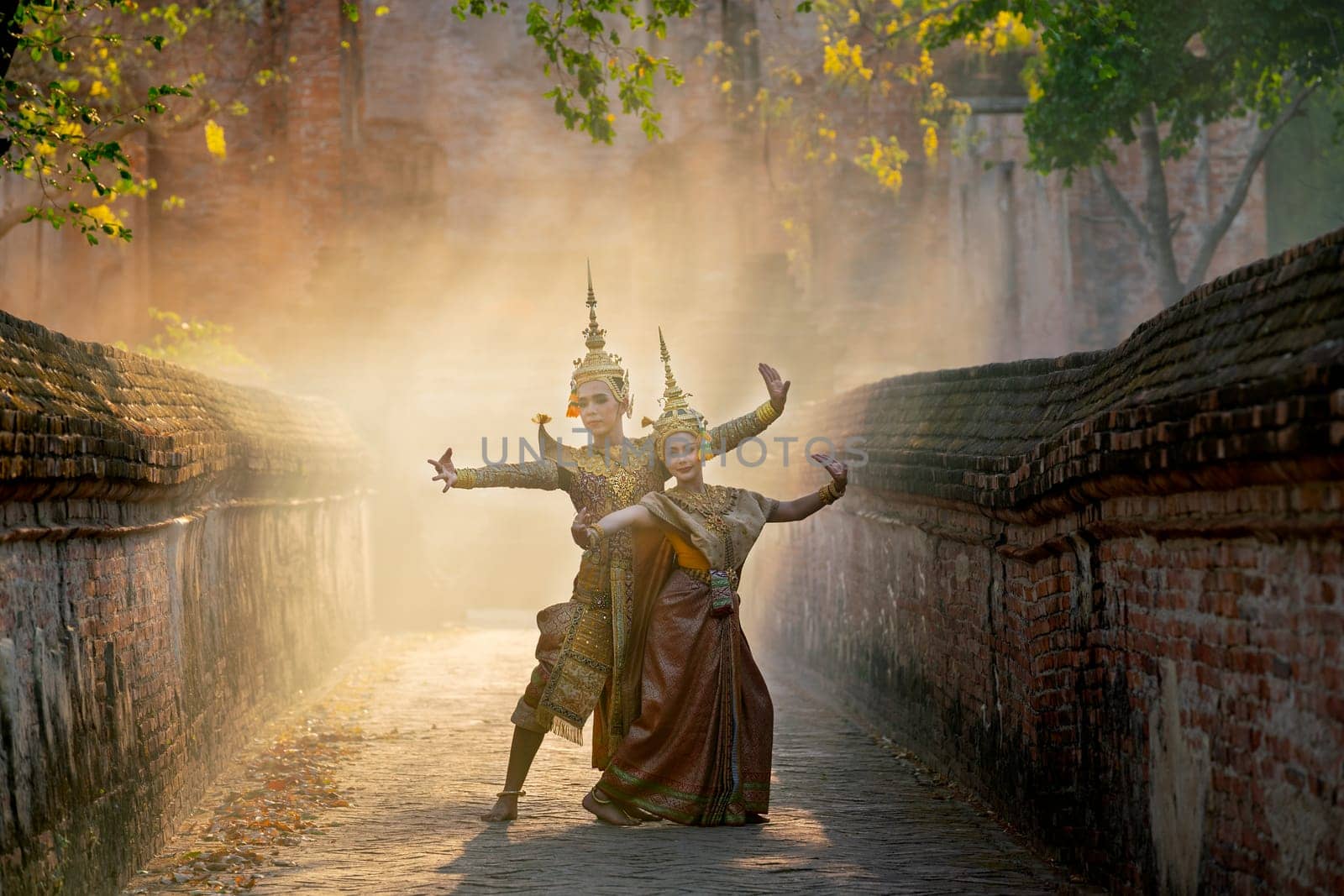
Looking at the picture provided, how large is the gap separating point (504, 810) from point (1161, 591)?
3.37 m

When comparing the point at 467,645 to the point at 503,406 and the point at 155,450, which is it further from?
the point at 155,450

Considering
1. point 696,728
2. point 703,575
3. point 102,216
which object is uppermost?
point 102,216

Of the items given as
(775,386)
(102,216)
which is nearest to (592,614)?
(775,386)

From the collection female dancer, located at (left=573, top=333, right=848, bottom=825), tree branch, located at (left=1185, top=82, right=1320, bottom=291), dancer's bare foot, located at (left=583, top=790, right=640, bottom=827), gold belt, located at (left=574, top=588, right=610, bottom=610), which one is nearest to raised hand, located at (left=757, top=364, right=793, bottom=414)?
female dancer, located at (left=573, top=333, right=848, bottom=825)

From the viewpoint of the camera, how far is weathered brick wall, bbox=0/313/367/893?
5227 mm

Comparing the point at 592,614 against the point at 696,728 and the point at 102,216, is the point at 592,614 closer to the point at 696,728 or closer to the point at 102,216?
the point at 696,728

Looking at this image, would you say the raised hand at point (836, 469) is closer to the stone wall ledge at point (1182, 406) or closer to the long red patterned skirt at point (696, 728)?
the stone wall ledge at point (1182, 406)

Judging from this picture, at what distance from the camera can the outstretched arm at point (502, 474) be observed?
7.74 meters

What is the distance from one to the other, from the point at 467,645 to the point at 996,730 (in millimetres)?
9821

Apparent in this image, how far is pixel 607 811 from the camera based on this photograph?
7328 millimetres

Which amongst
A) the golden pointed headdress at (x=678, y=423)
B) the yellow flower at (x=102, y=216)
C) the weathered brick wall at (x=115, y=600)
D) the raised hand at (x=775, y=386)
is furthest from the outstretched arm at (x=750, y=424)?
the yellow flower at (x=102, y=216)

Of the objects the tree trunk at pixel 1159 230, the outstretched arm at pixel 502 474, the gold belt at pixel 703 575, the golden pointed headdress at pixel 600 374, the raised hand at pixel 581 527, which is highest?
the tree trunk at pixel 1159 230

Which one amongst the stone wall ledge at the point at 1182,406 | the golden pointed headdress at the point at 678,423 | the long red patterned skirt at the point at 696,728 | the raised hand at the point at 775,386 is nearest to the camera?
the stone wall ledge at the point at 1182,406

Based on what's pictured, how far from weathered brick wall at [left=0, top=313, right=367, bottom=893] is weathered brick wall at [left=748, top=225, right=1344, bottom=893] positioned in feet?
11.2
